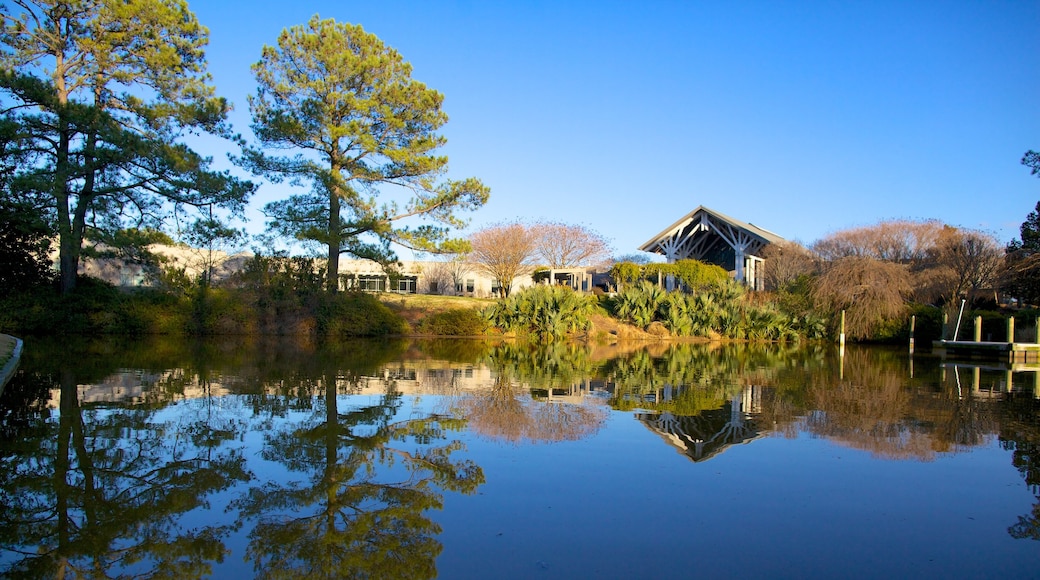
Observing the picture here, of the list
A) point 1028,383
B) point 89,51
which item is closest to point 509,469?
point 1028,383

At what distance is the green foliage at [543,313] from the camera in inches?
1182

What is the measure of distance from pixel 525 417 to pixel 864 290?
26.9m

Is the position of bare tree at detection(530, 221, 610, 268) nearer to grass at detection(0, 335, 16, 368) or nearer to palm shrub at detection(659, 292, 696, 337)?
palm shrub at detection(659, 292, 696, 337)

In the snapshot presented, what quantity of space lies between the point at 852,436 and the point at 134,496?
7584 millimetres

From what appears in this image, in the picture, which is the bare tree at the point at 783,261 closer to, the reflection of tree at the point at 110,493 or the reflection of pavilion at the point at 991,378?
the reflection of pavilion at the point at 991,378

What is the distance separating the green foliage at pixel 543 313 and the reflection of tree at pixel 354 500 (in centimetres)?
2178

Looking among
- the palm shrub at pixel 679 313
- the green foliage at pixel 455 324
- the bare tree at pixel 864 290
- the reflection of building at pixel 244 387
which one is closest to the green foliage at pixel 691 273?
the palm shrub at pixel 679 313

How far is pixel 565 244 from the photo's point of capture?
191 feet

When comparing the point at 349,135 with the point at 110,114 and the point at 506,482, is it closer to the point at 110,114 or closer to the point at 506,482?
the point at 110,114

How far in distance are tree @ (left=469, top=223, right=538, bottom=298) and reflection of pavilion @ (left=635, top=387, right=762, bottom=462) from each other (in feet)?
143

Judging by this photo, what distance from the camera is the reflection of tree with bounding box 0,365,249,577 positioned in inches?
162

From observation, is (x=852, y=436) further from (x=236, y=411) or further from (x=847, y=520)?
A: (x=236, y=411)

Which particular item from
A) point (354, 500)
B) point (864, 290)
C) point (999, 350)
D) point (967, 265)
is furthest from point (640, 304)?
point (354, 500)

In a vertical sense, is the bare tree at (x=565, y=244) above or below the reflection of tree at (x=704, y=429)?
above
